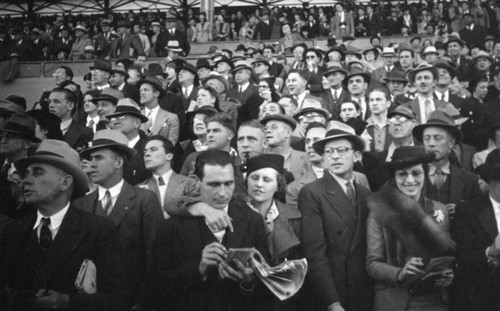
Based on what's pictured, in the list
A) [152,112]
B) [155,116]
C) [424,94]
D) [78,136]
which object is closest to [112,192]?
[78,136]

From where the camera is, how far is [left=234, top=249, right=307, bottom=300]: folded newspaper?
3379 mm

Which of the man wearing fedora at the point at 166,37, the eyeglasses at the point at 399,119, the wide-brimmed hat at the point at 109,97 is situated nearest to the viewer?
the eyeglasses at the point at 399,119

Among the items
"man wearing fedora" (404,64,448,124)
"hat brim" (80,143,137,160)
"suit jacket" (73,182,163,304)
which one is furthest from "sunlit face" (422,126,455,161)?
"hat brim" (80,143,137,160)

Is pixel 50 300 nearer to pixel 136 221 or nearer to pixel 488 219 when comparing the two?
pixel 136 221

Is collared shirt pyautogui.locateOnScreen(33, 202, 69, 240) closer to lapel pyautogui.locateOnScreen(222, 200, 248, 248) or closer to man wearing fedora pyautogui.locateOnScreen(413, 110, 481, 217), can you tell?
lapel pyautogui.locateOnScreen(222, 200, 248, 248)

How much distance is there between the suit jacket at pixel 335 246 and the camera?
417cm

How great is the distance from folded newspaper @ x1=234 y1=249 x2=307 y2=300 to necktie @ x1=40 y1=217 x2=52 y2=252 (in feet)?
3.99

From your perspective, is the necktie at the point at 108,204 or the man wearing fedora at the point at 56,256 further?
the necktie at the point at 108,204

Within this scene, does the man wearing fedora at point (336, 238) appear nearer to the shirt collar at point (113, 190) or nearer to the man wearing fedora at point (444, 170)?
the man wearing fedora at point (444, 170)

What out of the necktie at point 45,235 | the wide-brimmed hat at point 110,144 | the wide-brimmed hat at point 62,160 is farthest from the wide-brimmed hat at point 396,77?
the necktie at point 45,235

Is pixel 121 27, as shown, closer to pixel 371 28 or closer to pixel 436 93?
pixel 371 28

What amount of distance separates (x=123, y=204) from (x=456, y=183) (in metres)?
2.94

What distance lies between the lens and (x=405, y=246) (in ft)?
13.3

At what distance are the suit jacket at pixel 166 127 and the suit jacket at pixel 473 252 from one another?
453 centimetres
